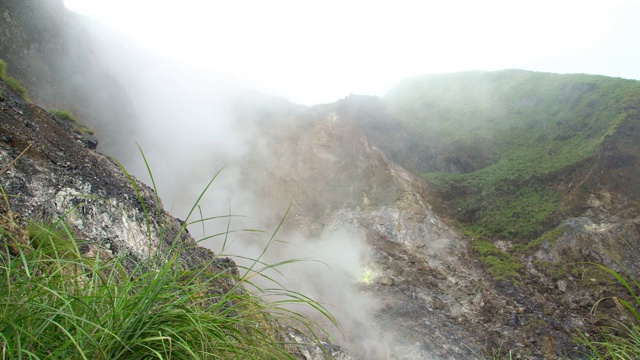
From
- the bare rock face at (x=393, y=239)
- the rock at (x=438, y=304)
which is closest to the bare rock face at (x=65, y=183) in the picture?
the bare rock face at (x=393, y=239)

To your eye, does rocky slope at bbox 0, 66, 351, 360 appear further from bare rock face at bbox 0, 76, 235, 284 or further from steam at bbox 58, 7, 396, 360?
steam at bbox 58, 7, 396, 360

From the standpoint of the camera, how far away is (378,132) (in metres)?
30.9

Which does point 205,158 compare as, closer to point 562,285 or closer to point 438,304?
point 438,304

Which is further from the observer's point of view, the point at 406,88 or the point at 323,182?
the point at 406,88

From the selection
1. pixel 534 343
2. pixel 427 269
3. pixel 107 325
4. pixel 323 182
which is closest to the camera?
pixel 107 325

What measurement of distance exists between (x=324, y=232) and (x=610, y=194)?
48.1ft

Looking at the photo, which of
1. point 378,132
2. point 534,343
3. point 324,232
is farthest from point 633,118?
point 324,232

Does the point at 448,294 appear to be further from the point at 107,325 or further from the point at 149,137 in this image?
the point at 149,137

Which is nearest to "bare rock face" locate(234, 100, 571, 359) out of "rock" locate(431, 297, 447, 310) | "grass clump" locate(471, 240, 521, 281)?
"rock" locate(431, 297, 447, 310)

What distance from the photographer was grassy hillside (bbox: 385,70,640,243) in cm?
2320

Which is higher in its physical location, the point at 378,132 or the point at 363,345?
the point at 378,132

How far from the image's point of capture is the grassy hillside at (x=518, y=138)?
76.1 ft

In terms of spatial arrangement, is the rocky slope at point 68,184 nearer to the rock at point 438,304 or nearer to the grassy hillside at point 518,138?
the rock at point 438,304

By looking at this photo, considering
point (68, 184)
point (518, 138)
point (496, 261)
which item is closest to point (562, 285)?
point (496, 261)
